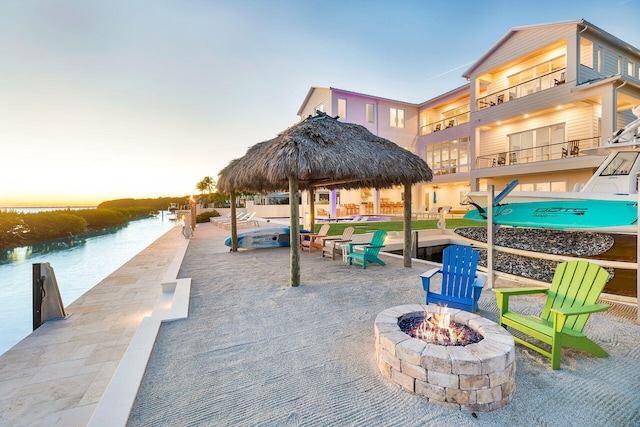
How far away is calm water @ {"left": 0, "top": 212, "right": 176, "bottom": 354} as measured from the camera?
6117 millimetres

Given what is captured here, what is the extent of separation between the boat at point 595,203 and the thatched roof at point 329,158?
2.16 m

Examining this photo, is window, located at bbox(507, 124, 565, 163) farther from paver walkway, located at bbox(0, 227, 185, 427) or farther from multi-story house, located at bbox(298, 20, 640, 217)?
paver walkway, located at bbox(0, 227, 185, 427)

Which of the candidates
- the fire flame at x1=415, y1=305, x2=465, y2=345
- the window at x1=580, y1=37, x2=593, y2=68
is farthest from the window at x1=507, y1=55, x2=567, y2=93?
the fire flame at x1=415, y1=305, x2=465, y2=345

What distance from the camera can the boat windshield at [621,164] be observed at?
759 cm

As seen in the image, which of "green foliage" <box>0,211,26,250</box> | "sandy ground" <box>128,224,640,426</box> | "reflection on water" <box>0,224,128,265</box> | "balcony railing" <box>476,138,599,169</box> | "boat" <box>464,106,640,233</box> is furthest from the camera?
"green foliage" <box>0,211,26,250</box>

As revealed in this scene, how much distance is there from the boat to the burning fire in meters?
3.62

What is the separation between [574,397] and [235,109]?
70.6ft

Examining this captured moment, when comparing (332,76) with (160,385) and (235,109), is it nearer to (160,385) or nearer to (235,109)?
(235,109)

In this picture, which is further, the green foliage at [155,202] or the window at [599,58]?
the green foliage at [155,202]

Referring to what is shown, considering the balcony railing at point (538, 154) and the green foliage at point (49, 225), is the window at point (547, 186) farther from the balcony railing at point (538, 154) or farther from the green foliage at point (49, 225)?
the green foliage at point (49, 225)

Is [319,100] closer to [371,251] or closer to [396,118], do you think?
[396,118]

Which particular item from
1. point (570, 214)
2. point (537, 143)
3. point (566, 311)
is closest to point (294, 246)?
point (566, 311)

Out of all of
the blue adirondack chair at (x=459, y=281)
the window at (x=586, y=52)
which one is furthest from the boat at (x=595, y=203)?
the window at (x=586, y=52)

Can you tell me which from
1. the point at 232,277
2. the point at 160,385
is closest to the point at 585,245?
the point at 232,277
